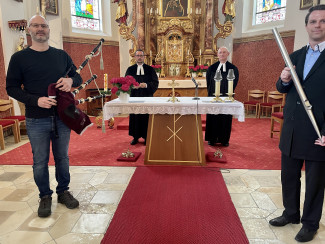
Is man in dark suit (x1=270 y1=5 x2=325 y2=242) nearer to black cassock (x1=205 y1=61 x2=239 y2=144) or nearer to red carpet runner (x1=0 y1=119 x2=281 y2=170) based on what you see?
red carpet runner (x1=0 y1=119 x2=281 y2=170)

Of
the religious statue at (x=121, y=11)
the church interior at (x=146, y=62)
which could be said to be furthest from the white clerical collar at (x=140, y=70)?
the religious statue at (x=121, y=11)

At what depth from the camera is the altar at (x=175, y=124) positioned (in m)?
3.79

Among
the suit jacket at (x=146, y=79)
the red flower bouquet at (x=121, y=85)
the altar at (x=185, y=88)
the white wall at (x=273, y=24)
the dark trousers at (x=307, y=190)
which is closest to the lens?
the dark trousers at (x=307, y=190)

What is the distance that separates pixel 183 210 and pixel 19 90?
2.02 m

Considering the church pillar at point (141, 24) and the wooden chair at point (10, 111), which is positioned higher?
the church pillar at point (141, 24)

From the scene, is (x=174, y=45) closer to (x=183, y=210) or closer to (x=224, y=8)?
(x=224, y=8)

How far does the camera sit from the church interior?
2521mm

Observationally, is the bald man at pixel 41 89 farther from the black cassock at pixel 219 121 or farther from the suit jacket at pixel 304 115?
the black cassock at pixel 219 121

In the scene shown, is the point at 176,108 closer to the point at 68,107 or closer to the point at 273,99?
the point at 68,107

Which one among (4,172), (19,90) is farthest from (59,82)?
(4,172)

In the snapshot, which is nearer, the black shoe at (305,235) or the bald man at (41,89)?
the black shoe at (305,235)

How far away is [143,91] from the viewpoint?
17.2 ft

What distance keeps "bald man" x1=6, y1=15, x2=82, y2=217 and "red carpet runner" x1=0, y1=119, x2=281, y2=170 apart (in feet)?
5.32

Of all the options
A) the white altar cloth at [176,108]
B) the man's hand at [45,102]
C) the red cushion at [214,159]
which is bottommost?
the red cushion at [214,159]
